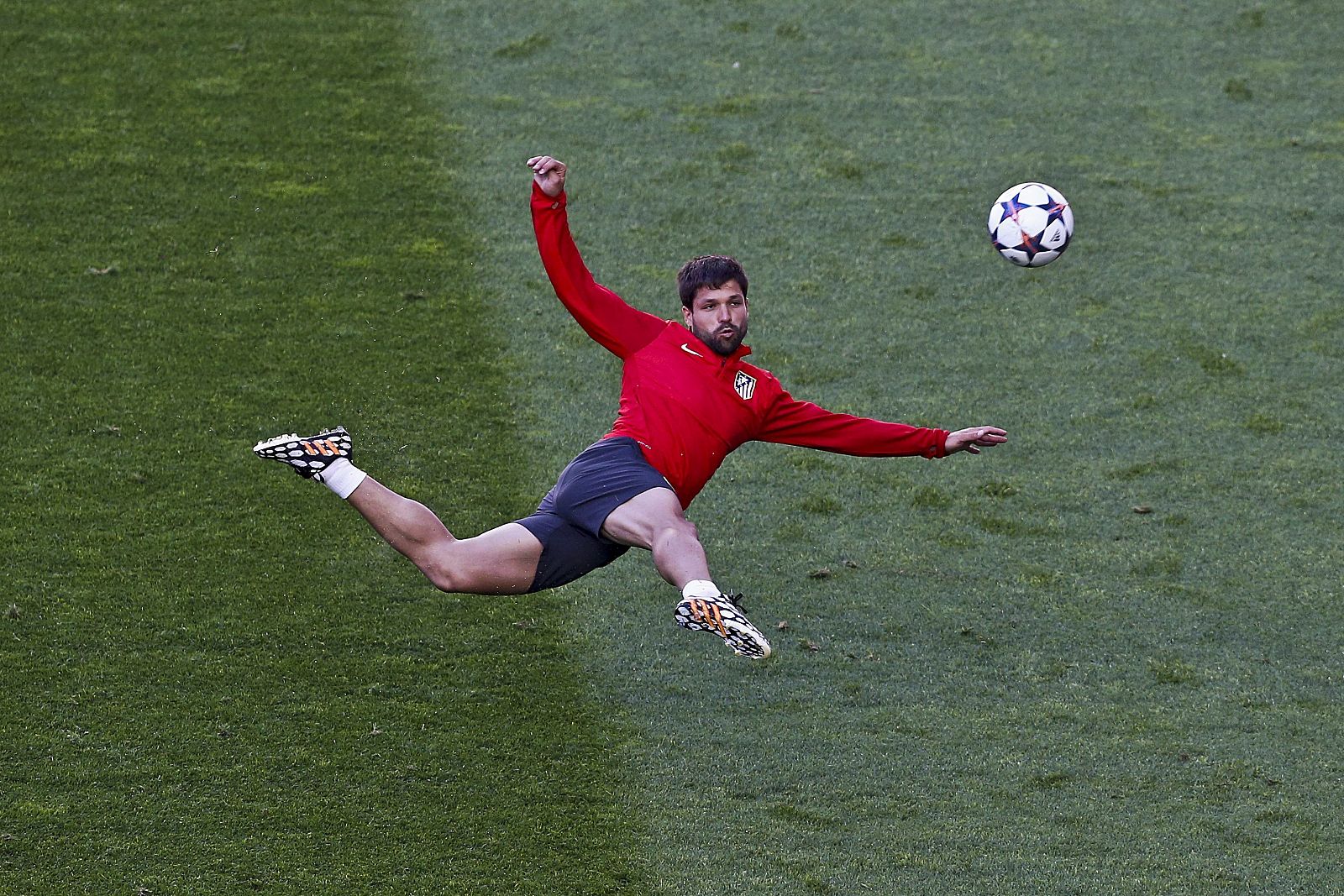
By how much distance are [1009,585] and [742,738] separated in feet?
5.53

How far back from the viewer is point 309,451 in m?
6.40

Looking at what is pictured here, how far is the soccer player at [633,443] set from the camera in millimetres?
6395

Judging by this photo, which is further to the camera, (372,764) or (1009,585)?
(1009,585)

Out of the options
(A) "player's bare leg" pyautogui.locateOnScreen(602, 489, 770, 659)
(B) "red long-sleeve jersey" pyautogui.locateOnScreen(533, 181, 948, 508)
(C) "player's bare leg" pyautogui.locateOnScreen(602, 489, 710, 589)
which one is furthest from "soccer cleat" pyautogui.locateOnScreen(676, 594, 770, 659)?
(B) "red long-sleeve jersey" pyautogui.locateOnScreen(533, 181, 948, 508)

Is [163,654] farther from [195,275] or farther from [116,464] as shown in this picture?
[195,275]

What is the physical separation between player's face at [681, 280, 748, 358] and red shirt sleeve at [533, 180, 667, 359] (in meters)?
0.19

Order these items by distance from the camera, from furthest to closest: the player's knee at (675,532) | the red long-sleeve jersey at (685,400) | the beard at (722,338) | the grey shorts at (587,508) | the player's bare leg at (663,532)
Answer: the beard at (722,338)
the red long-sleeve jersey at (685,400)
the grey shorts at (587,508)
the player's knee at (675,532)
the player's bare leg at (663,532)

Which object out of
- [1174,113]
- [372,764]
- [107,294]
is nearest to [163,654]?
[372,764]

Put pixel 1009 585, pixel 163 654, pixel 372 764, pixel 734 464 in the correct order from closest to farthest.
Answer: pixel 372 764 → pixel 163 654 → pixel 1009 585 → pixel 734 464

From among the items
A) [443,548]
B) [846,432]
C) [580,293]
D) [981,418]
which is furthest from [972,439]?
[981,418]

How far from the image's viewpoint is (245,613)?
796cm

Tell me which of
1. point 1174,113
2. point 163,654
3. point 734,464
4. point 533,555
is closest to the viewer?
point 533,555

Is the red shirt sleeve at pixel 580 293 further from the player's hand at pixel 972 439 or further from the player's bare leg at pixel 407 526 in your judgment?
the player's hand at pixel 972 439

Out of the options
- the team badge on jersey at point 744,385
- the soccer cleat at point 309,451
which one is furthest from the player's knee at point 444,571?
the team badge on jersey at point 744,385
